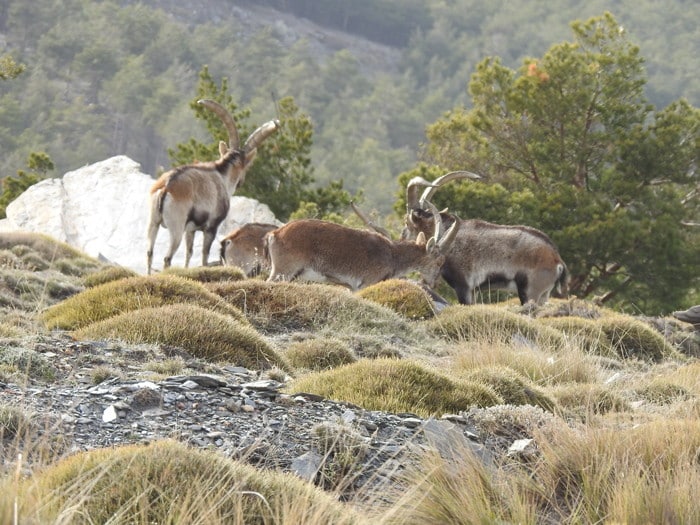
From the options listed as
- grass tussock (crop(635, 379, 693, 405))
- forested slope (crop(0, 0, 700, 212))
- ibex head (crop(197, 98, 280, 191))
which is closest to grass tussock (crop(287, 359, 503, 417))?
grass tussock (crop(635, 379, 693, 405))

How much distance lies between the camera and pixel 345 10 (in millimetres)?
155250

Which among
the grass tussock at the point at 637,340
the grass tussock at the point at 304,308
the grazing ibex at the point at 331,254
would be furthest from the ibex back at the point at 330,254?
the grass tussock at the point at 637,340

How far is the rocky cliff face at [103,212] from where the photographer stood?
25516 millimetres

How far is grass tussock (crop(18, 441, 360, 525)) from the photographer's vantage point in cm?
446

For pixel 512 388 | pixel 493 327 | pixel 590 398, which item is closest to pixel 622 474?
pixel 590 398

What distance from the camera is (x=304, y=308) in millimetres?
12680

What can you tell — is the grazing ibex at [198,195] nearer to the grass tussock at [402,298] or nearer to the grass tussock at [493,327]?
the grass tussock at [402,298]

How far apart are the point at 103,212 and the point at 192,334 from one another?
60.7ft

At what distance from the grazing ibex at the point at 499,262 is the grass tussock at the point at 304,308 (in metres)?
4.74

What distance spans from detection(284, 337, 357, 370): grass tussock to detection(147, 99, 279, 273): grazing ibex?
7.30 metres

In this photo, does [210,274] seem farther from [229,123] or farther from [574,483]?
[574,483]

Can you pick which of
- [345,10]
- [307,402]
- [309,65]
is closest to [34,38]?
A: [309,65]

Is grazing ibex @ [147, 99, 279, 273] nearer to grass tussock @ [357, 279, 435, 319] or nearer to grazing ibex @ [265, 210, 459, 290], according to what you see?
Result: grazing ibex @ [265, 210, 459, 290]

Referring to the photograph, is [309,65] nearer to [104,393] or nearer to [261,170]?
[261,170]
